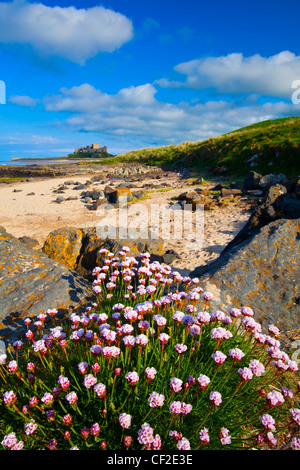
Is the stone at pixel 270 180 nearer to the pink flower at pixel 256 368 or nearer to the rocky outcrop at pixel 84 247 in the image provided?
the rocky outcrop at pixel 84 247

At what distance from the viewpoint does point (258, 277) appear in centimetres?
462

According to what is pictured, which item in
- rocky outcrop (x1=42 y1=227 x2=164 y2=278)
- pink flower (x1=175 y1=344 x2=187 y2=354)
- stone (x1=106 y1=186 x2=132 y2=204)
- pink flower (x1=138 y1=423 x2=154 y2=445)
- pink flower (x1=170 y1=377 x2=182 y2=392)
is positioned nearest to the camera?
pink flower (x1=138 y1=423 x2=154 y2=445)

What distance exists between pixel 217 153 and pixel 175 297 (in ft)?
126

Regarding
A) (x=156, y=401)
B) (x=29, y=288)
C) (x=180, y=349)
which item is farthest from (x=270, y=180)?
(x=156, y=401)

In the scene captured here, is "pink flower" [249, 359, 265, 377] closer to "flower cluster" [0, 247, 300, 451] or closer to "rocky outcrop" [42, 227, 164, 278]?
"flower cluster" [0, 247, 300, 451]

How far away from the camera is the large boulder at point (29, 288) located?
4.20 meters

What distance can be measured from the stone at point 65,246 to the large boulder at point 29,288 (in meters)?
2.23

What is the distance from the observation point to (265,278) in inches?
181

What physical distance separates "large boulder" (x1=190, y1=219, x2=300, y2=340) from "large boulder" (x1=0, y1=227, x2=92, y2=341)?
8.73 ft

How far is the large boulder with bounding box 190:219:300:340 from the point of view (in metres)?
4.20

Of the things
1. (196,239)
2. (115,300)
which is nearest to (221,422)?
(115,300)

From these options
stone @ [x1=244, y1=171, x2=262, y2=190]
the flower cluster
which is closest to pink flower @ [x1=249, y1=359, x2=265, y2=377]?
the flower cluster

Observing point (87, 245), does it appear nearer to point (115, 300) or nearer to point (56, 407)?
point (115, 300)

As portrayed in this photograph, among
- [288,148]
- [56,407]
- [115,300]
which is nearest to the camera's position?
[56,407]
